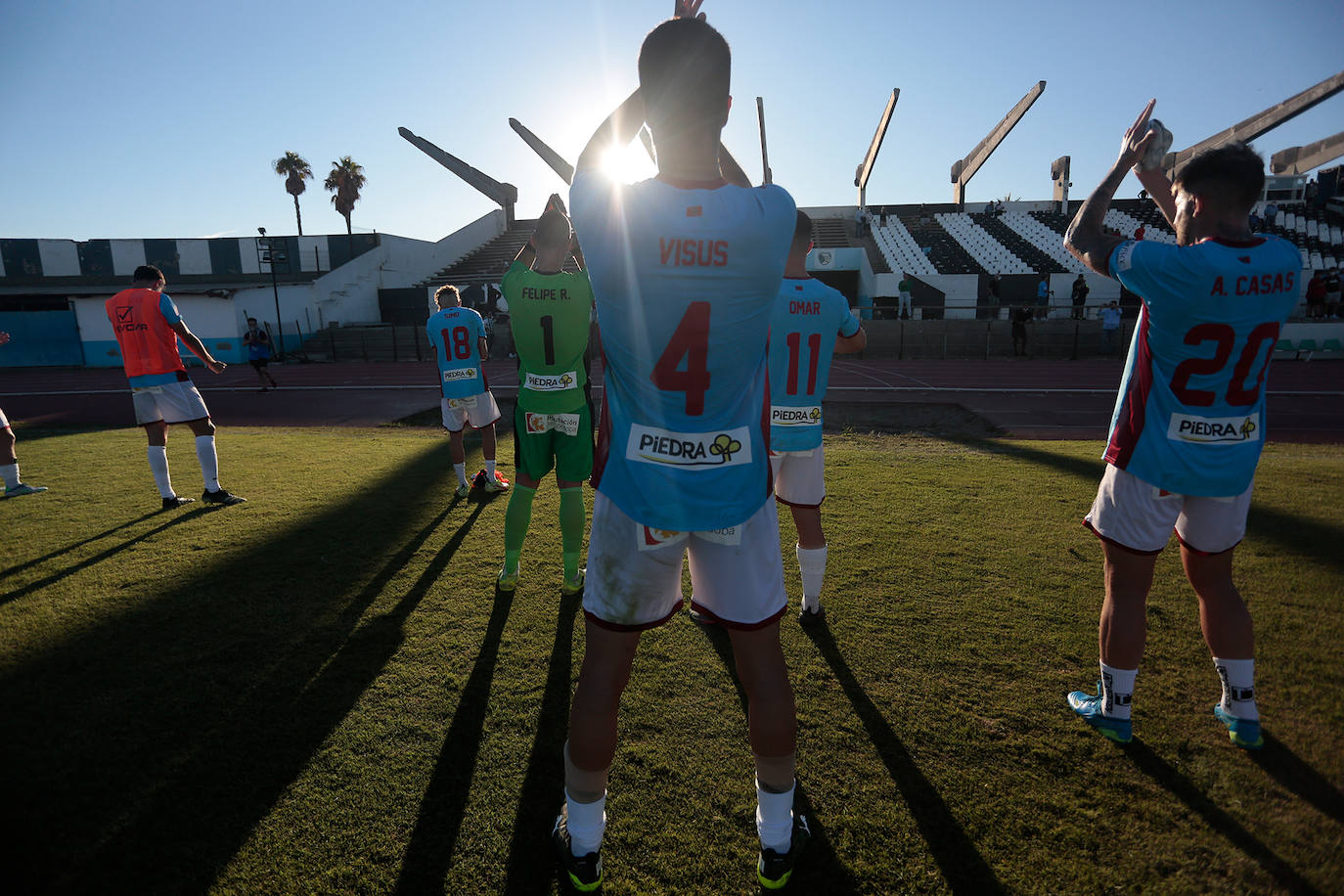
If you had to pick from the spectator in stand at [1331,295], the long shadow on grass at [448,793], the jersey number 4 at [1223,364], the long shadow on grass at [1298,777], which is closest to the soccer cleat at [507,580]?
the long shadow on grass at [448,793]

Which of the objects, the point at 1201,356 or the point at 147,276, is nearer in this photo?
the point at 1201,356

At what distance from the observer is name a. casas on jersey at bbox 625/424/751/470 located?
1734 millimetres

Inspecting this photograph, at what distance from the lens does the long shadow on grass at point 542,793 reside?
2.03m

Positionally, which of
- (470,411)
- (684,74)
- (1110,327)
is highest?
(684,74)

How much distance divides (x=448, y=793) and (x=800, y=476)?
2.28m

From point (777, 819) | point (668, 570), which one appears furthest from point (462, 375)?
point (777, 819)

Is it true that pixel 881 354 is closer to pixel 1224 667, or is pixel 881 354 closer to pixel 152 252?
pixel 1224 667

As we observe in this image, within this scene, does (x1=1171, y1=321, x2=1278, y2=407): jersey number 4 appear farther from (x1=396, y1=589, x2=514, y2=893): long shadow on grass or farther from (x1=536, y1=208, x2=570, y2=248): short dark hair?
(x1=396, y1=589, x2=514, y2=893): long shadow on grass

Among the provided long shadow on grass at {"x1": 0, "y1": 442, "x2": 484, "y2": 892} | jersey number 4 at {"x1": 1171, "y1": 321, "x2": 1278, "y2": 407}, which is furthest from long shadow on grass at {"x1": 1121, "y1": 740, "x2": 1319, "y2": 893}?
long shadow on grass at {"x1": 0, "y1": 442, "x2": 484, "y2": 892}

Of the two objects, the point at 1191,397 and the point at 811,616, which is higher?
the point at 1191,397

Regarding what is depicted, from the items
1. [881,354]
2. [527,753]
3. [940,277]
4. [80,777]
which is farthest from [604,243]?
[940,277]

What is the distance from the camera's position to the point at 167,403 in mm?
5941

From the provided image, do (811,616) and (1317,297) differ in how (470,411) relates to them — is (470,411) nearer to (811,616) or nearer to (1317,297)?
(811,616)

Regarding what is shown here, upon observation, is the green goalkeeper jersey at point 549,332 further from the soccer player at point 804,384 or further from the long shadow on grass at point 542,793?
the long shadow on grass at point 542,793
